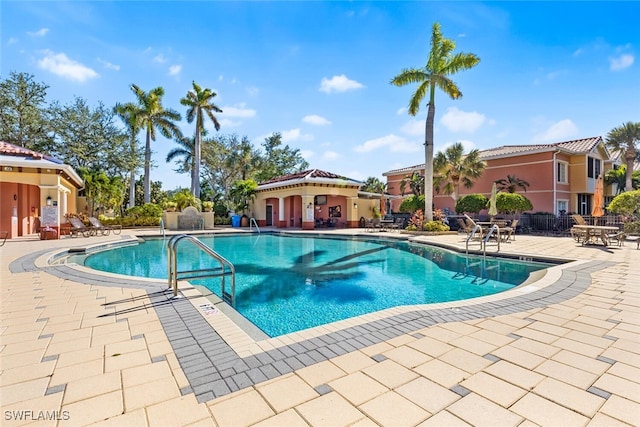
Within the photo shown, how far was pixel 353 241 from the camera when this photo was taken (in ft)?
53.3

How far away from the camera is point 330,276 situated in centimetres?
817

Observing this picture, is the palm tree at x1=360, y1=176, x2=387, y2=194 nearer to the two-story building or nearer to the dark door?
the two-story building

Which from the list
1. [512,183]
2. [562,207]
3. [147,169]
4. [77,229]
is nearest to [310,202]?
[77,229]

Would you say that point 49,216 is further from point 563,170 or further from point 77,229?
point 563,170

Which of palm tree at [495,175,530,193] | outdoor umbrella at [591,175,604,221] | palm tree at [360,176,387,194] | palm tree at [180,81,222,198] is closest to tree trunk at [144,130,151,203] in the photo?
palm tree at [180,81,222,198]

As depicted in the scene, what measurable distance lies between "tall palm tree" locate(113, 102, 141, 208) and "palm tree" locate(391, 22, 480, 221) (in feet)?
65.2

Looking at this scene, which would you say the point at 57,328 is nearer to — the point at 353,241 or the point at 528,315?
the point at 528,315

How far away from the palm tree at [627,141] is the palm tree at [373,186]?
18684mm

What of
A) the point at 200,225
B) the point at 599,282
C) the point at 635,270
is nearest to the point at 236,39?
the point at 599,282

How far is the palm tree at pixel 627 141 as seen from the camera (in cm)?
2452

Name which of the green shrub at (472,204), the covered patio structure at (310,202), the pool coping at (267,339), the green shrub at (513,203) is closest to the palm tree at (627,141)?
the green shrub at (513,203)

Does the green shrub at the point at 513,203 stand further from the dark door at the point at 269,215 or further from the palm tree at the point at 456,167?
the dark door at the point at 269,215

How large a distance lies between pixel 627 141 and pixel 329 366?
33703 mm

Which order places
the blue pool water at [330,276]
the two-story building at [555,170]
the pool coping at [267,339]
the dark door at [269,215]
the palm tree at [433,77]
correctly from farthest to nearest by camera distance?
the dark door at [269,215]
the two-story building at [555,170]
the palm tree at [433,77]
the blue pool water at [330,276]
the pool coping at [267,339]
